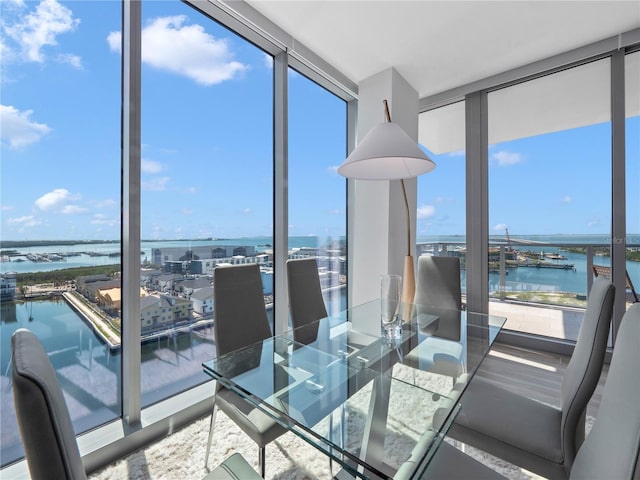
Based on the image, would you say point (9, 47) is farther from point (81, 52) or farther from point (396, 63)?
point (396, 63)

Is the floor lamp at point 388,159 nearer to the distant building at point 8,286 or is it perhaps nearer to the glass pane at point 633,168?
the distant building at point 8,286

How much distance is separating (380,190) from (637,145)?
7.53 ft

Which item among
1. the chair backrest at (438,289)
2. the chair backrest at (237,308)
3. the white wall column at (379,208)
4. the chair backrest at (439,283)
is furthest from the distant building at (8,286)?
the white wall column at (379,208)

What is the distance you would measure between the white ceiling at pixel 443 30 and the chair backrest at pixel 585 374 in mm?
2402

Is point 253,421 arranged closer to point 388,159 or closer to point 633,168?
point 388,159

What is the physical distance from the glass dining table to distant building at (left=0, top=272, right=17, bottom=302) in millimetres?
1080

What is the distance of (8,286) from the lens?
4.83ft

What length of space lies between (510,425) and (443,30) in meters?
2.93

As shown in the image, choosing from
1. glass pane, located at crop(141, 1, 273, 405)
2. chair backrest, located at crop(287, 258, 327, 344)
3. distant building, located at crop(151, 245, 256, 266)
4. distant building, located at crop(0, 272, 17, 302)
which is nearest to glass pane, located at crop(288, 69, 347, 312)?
glass pane, located at crop(141, 1, 273, 405)

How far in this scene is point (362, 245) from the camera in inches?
132

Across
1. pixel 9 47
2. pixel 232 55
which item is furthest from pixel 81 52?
pixel 232 55

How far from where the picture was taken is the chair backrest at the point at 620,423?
0.51 meters

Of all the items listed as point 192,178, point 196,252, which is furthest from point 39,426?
point 192,178

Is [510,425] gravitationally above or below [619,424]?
below
